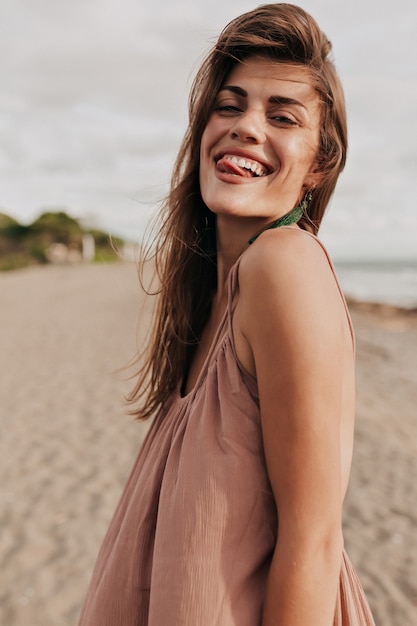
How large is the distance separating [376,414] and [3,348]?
7640mm

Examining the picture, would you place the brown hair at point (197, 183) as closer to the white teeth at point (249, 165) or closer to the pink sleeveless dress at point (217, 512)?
the white teeth at point (249, 165)

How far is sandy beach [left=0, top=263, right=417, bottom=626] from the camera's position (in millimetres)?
3822

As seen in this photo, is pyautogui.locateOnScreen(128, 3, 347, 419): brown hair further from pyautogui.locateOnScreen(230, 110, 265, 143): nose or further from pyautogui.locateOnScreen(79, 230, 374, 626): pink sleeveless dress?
pyautogui.locateOnScreen(79, 230, 374, 626): pink sleeveless dress

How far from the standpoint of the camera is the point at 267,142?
1.22 meters

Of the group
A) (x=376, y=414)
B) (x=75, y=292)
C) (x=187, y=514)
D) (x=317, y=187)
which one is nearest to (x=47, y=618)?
(x=187, y=514)

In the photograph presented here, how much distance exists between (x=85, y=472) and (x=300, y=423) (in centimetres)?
496

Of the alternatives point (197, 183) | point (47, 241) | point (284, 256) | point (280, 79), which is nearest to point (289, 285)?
point (284, 256)

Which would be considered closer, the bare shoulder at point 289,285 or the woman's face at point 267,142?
the bare shoulder at point 289,285

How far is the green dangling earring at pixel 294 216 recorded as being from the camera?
125cm

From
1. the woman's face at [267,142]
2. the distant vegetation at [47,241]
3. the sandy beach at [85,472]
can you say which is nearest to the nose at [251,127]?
the woman's face at [267,142]

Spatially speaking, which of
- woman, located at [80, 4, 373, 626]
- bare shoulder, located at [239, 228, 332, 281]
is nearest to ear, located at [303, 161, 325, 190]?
woman, located at [80, 4, 373, 626]

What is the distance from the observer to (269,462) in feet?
3.25

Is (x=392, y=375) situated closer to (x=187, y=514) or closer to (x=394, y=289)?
(x=187, y=514)

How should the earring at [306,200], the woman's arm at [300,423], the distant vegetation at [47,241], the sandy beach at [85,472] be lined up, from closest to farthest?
the woman's arm at [300,423]
the earring at [306,200]
the sandy beach at [85,472]
the distant vegetation at [47,241]
